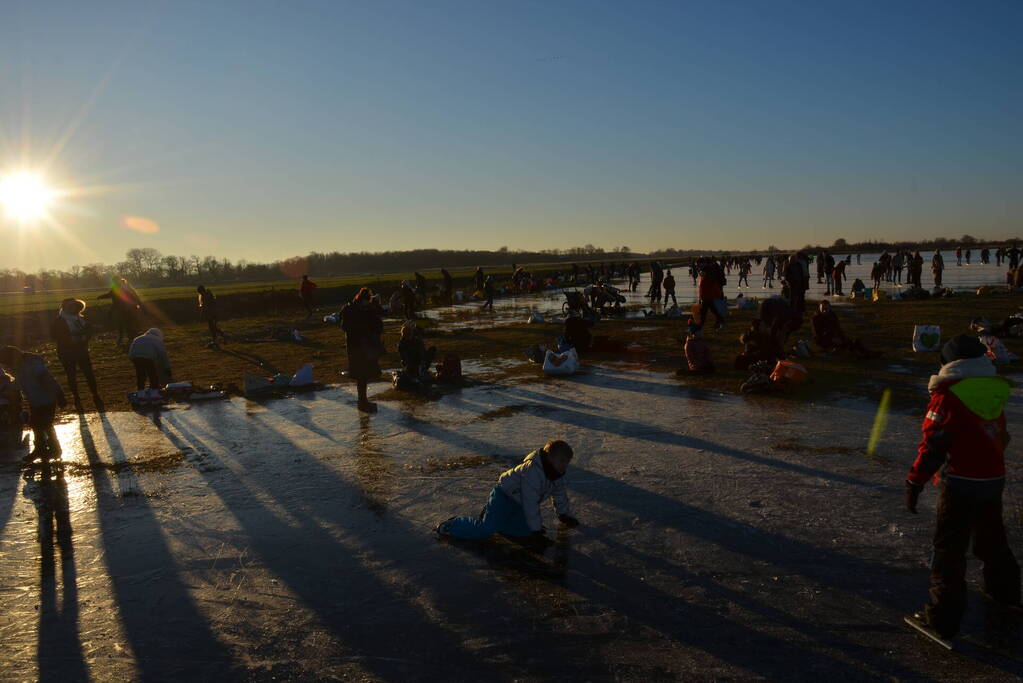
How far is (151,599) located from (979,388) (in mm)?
5832

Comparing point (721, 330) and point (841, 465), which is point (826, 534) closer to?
Answer: point (841, 465)

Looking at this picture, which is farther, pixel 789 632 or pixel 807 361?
pixel 807 361

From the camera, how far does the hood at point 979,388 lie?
381 centimetres

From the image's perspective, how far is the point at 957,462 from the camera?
12.8 ft

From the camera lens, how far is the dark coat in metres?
11.3

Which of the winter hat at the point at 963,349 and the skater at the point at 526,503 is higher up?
the winter hat at the point at 963,349

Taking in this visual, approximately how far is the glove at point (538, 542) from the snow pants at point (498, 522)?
73mm

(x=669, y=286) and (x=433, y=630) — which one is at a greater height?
(x=669, y=286)

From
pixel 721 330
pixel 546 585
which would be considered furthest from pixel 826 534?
pixel 721 330

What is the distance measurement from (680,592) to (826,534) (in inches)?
65.3

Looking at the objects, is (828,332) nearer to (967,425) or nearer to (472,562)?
(967,425)

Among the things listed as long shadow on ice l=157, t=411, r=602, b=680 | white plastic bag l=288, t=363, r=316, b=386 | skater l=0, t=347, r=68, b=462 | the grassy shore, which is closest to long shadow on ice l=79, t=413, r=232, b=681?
long shadow on ice l=157, t=411, r=602, b=680

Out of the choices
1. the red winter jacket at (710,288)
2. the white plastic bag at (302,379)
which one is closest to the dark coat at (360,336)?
the white plastic bag at (302,379)

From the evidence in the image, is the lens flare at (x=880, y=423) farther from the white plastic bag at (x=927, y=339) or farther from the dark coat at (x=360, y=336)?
the dark coat at (x=360, y=336)
